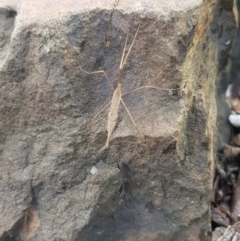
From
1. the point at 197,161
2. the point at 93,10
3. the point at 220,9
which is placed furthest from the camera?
the point at 220,9

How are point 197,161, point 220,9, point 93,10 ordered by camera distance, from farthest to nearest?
point 220,9 < point 197,161 < point 93,10

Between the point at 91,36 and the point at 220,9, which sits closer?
the point at 91,36

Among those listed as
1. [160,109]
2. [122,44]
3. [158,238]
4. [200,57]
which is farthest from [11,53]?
[158,238]

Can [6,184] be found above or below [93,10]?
below

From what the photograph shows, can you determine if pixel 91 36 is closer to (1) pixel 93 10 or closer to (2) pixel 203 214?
(1) pixel 93 10

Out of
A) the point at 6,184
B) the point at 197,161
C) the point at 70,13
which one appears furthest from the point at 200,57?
the point at 6,184

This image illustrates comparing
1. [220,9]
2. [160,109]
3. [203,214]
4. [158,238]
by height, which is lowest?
[158,238]
